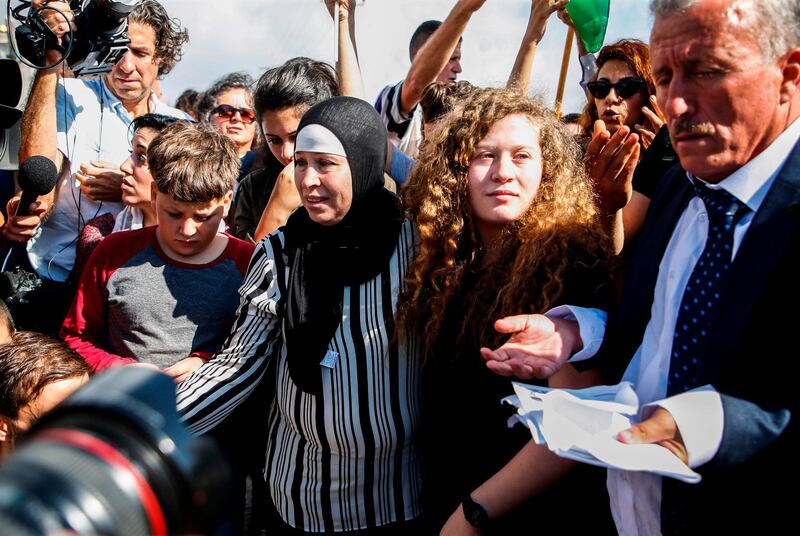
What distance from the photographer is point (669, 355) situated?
145 cm

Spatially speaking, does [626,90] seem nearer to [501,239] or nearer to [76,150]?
[501,239]

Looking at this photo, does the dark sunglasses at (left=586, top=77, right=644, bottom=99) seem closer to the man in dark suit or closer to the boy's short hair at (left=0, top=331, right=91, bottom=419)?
the man in dark suit

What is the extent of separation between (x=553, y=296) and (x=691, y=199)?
0.45 metres

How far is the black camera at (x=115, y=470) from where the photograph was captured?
0.67 meters

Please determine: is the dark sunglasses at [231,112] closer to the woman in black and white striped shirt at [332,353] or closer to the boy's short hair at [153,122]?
the boy's short hair at [153,122]

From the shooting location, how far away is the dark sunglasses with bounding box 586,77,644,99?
105 inches

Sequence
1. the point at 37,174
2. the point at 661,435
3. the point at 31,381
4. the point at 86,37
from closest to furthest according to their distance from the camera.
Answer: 1. the point at 661,435
2. the point at 31,381
3. the point at 37,174
4. the point at 86,37

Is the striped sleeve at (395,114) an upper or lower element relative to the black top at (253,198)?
upper

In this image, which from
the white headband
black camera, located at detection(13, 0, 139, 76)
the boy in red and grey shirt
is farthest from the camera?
black camera, located at detection(13, 0, 139, 76)

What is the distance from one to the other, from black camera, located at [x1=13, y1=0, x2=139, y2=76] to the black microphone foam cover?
39cm

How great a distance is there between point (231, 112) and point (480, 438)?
3113 millimetres

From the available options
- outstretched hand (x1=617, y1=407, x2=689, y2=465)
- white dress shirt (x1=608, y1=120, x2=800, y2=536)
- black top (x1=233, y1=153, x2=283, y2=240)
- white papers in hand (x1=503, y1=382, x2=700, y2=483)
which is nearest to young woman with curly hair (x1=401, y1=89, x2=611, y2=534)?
white dress shirt (x1=608, y1=120, x2=800, y2=536)

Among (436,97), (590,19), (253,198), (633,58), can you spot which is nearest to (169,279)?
(253,198)

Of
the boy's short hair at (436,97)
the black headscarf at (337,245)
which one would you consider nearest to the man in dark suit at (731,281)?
the black headscarf at (337,245)
